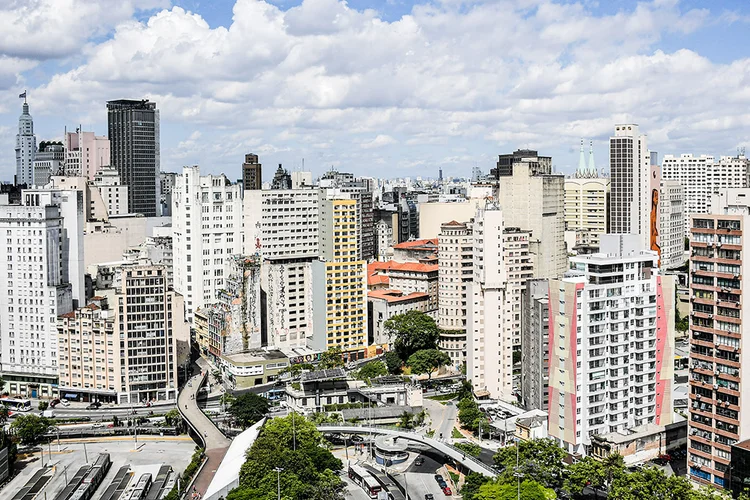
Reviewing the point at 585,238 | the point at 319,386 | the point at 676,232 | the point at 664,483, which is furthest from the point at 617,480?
the point at 676,232

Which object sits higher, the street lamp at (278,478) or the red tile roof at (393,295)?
the red tile roof at (393,295)

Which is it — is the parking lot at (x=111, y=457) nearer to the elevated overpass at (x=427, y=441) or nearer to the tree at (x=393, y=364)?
the elevated overpass at (x=427, y=441)

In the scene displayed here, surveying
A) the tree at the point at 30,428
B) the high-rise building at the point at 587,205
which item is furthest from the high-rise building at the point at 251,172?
the tree at the point at 30,428

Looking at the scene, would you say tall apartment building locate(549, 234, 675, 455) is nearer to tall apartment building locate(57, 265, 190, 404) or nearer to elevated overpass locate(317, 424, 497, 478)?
elevated overpass locate(317, 424, 497, 478)

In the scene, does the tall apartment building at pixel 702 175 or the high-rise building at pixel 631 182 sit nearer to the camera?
the high-rise building at pixel 631 182

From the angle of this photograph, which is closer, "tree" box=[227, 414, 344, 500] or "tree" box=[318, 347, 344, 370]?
"tree" box=[227, 414, 344, 500]

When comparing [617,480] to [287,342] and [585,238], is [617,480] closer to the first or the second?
[287,342]

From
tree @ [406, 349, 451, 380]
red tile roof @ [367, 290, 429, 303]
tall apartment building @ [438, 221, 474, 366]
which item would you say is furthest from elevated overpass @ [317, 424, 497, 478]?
red tile roof @ [367, 290, 429, 303]
